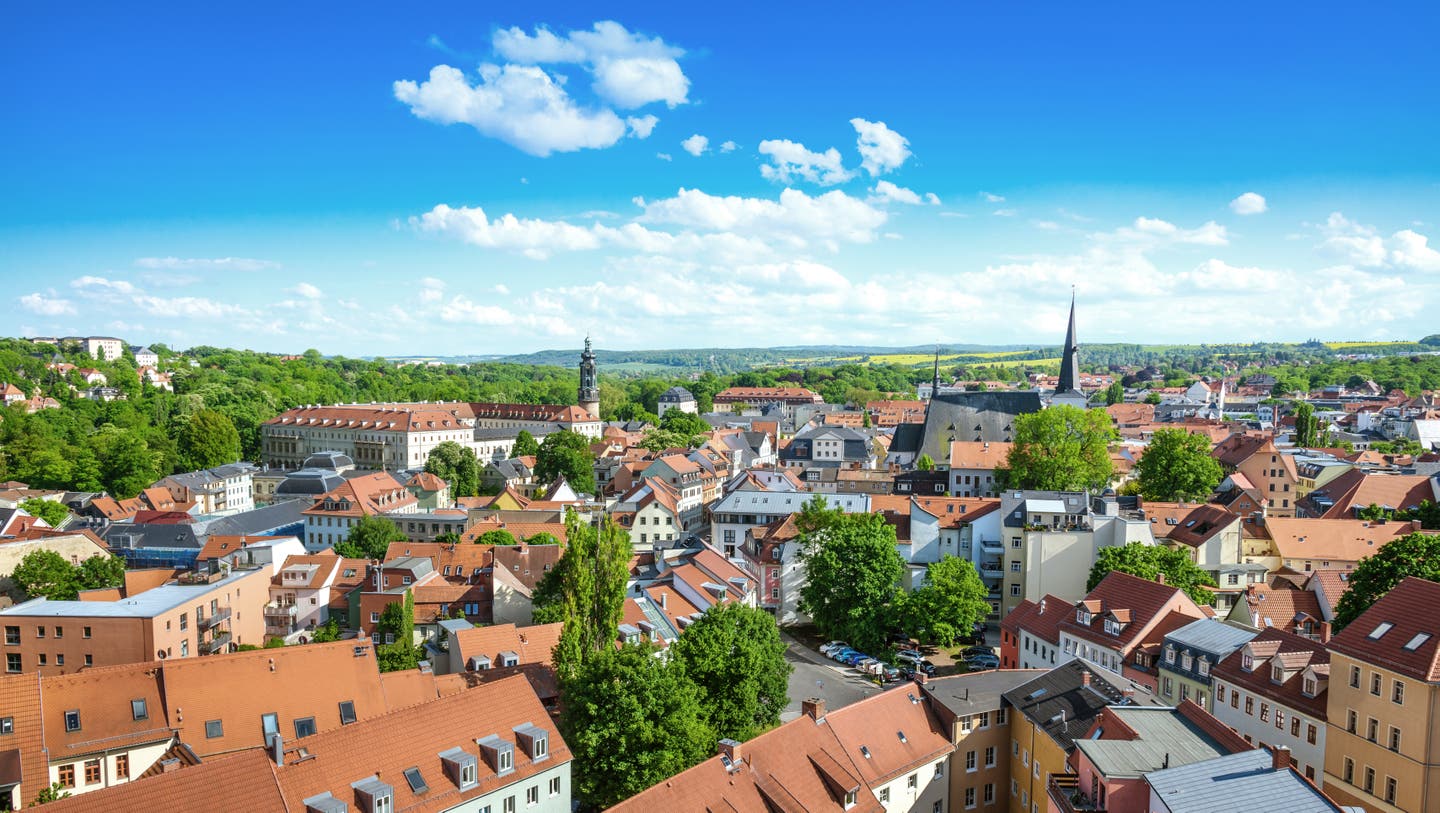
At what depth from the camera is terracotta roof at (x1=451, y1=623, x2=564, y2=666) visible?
35969 mm

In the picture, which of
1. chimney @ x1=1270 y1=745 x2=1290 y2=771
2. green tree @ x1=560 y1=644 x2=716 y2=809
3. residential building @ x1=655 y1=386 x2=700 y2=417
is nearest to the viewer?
chimney @ x1=1270 y1=745 x2=1290 y2=771

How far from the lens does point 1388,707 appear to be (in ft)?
83.0

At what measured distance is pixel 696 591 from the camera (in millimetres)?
46094

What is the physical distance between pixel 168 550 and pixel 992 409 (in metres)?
70.8

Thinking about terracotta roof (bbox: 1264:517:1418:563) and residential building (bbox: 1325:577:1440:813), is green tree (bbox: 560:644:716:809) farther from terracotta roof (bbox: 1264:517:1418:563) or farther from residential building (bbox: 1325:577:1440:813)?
terracotta roof (bbox: 1264:517:1418:563)

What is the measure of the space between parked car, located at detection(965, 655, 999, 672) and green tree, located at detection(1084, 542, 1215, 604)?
21.8 ft

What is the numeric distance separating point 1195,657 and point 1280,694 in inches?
145

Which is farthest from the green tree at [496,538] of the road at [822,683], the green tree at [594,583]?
the green tree at [594,583]

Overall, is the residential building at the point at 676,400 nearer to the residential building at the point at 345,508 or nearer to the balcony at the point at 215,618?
the residential building at the point at 345,508

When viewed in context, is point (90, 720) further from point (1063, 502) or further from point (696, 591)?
point (1063, 502)

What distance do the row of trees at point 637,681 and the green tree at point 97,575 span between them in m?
25.5

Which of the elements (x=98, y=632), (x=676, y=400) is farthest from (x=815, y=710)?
(x=676, y=400)

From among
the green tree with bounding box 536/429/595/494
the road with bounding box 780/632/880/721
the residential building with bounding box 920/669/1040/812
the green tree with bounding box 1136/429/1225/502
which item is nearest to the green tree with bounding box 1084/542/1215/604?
the road with bounding box 780/632/880/721

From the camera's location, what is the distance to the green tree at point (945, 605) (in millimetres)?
44625
